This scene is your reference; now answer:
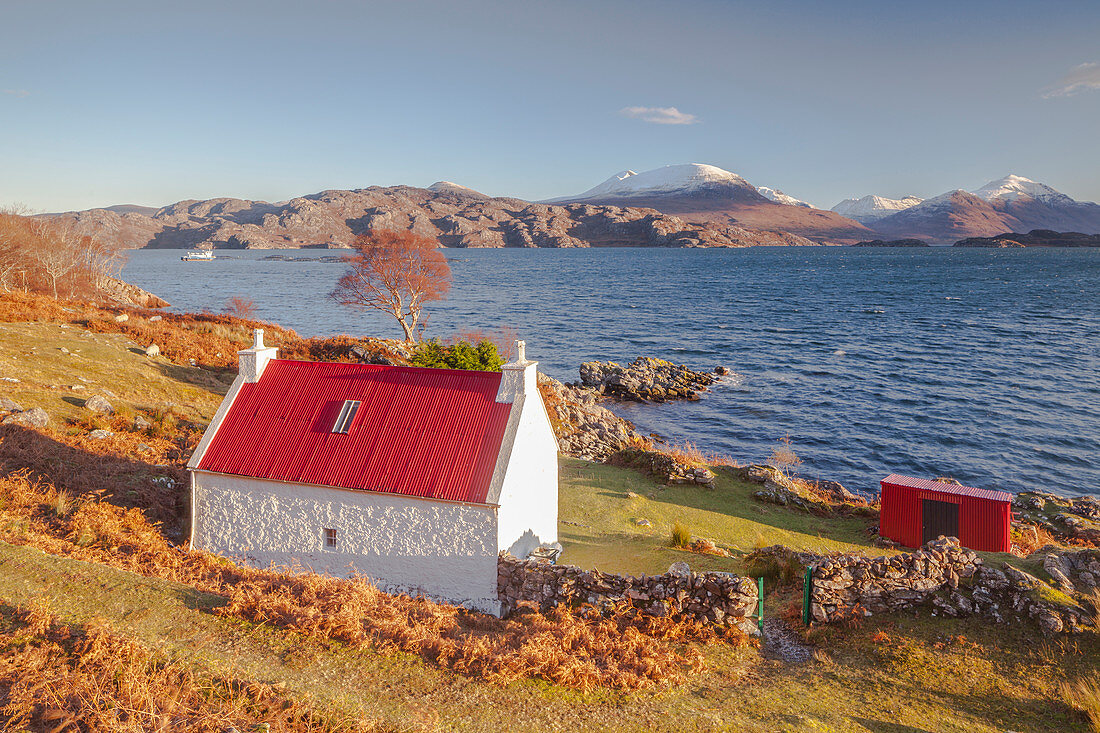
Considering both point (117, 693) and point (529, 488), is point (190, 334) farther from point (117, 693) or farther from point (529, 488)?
point (117, 693)

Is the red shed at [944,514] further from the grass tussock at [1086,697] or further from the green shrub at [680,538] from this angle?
the grass tussock at [1086,697]

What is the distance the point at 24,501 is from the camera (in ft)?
57.0

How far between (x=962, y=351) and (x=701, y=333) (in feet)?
97.4

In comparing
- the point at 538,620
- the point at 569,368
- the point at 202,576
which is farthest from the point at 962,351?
the point at 202,576

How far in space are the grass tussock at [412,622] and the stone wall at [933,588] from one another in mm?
2760

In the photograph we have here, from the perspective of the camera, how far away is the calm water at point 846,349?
1572 inches

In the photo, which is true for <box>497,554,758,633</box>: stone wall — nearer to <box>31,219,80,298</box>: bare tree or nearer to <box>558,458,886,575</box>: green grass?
<box>558,458,886,575</box>: green grass

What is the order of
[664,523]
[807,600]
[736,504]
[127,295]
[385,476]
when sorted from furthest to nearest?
[127,295] < [736,504] < [664,523] < [385,476] < [807,600]

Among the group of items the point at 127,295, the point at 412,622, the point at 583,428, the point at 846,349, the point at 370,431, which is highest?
the point at 127,295

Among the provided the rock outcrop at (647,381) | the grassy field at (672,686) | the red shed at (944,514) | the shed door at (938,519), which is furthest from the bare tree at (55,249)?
the shed door at (938,519)

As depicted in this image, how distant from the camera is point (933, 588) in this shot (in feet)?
46.0

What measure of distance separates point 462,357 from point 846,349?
57455mm

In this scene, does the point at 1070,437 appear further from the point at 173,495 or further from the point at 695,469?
the point at 173,495

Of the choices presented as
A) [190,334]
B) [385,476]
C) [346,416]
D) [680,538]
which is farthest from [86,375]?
[680,538]
